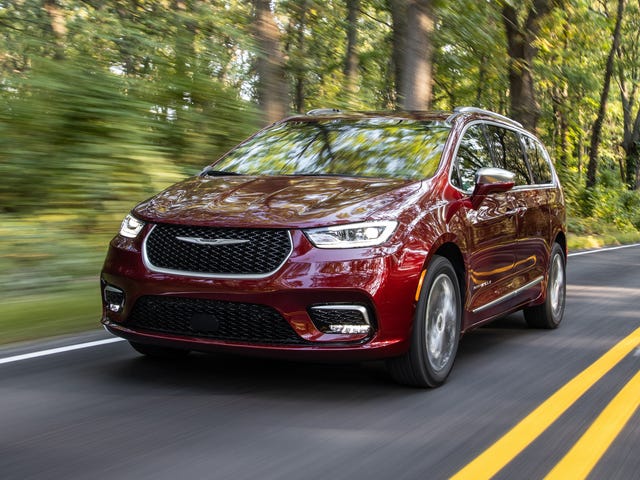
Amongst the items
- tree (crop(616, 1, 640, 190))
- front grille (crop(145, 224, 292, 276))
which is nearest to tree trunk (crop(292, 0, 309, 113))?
front grille (crop(145, 224, 292, 276))

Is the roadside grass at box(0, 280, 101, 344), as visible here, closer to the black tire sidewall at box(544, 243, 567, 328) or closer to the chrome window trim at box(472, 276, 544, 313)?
the chrome window trim at box(472, 276, 544, 313)

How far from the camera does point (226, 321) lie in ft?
15.4

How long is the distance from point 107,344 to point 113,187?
435cm

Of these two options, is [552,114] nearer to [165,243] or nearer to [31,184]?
[31,184]

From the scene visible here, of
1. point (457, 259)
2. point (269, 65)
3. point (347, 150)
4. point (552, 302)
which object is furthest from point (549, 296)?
point (269, 65)

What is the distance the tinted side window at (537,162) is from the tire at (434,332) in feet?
8.51

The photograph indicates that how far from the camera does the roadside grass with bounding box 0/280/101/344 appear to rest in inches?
257

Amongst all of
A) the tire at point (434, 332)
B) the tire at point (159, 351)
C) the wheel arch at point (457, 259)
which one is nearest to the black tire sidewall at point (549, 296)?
the wheel arch at point (457, 259)

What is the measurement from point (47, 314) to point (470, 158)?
3.65 meters

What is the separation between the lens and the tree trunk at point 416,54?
46.2 feet

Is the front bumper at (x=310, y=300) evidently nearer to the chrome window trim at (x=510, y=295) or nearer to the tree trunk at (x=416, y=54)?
the chrome window trim at (x=510, y=295)

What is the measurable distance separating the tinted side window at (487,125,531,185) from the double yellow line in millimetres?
1829

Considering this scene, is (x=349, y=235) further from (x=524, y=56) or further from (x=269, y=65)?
(x=524, y=56)

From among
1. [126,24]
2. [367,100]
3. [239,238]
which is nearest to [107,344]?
[239,238]
